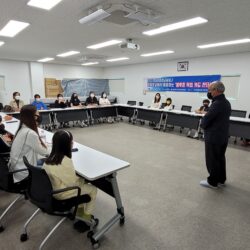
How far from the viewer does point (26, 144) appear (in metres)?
1.94

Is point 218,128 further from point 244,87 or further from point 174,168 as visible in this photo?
point 244,87

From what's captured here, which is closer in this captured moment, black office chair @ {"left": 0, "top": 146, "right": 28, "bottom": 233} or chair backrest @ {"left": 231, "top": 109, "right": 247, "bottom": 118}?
black office chair @ {"left": 0, "top": 146, "right": 28, "bottom": 233}

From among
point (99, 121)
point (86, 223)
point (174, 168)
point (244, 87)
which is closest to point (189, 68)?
point (244, 87)

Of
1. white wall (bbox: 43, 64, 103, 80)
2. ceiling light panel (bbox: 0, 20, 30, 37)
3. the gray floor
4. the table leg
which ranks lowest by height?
the gray floor

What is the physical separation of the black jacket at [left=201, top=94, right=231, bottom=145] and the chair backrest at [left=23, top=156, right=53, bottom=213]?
6.84ft

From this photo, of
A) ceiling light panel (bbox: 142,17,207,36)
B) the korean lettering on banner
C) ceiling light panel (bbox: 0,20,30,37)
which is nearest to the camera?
ceiling light panel (bbox: 142,17,207,36)

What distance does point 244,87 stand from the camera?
6348 mm

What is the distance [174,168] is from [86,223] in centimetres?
205

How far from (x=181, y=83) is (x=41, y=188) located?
24.5 ft

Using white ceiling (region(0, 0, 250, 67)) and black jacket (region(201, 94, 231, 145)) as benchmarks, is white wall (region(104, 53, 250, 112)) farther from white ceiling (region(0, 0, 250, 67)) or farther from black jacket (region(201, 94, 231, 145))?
black jacket (region(201, 94, 231, 145))

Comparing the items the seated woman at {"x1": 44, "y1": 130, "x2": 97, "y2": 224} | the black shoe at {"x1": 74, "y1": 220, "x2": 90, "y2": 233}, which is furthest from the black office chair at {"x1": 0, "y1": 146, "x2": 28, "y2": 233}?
the black shoe at {"x1": 74, "y1": 220, "x2": 90, "y2": 233}

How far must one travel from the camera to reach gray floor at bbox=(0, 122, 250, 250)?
5.98 feet

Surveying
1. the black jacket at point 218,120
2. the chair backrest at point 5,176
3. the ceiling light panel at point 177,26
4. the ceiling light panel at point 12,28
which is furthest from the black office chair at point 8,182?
the ceiling light panel at point 177,26

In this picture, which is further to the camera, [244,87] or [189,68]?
[189,68]
